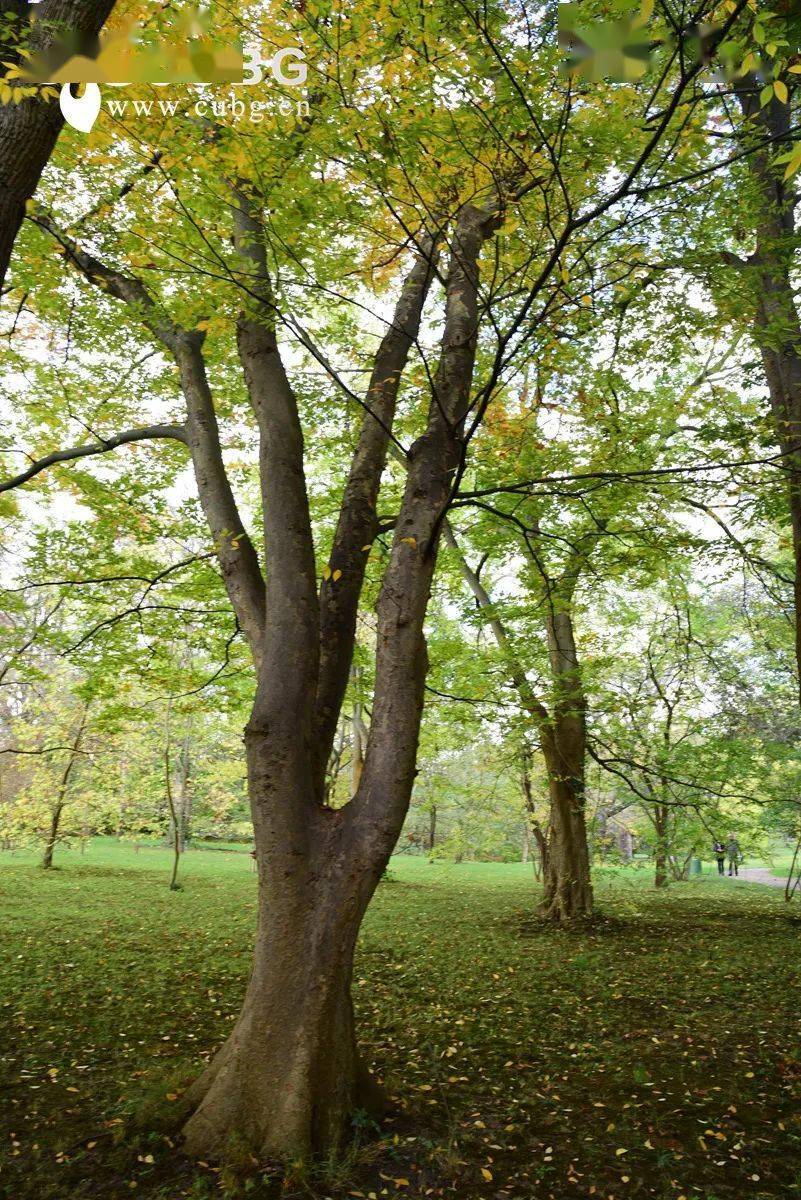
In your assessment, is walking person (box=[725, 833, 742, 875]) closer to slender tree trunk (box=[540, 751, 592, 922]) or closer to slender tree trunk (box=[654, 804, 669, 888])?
slender tree trunk (box=[654, 804, 669, 888])

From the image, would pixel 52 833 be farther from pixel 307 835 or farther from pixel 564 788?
pixel 307 835

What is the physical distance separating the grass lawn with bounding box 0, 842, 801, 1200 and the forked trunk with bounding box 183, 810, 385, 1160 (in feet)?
0.57

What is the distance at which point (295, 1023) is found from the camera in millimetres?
3141

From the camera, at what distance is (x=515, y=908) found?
1169cm

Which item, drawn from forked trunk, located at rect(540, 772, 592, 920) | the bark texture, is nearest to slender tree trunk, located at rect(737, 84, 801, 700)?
the bark texture

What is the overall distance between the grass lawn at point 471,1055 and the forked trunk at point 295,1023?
6.8 inches

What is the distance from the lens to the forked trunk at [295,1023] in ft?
10.1

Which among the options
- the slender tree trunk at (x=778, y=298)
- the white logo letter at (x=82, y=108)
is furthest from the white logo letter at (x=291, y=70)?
the slender tree trunk at (x=778, y=298)

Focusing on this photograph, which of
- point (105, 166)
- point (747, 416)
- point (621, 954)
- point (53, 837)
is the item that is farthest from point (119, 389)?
point (53, 837)

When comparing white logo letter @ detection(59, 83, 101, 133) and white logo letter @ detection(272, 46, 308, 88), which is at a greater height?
white logo letter @ detection(272, 46, 308, 88)

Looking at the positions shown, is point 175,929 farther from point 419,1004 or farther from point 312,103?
point 312,103

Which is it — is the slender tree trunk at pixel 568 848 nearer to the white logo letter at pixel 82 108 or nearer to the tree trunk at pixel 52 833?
the white logo letter at pixel 82 108

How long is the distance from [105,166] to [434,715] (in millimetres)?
12274

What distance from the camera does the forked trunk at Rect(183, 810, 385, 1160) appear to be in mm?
3092
